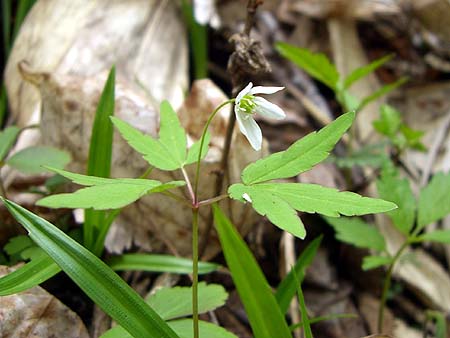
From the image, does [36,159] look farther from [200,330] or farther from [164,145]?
[200,330]

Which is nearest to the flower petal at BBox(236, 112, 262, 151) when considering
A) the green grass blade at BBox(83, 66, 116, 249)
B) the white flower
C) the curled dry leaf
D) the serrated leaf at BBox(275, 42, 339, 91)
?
the white flower

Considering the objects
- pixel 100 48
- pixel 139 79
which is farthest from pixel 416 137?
pixel 100 48

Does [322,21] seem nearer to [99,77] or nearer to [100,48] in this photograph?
[100,48]

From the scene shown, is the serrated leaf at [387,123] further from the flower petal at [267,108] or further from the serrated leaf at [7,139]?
the serrated leaf at [7,139]

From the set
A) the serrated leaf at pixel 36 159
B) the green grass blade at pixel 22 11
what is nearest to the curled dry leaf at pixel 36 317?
the serrated leaf at pixel 36 159

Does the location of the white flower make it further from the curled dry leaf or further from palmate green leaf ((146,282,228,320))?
the curled dry leaf
